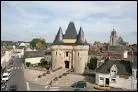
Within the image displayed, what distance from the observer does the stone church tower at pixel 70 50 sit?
39469 mm

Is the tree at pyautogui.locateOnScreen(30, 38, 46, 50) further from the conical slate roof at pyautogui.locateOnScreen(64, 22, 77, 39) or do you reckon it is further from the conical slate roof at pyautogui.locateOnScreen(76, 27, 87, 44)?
the conical slate roof at pyautogui.locateOnScreen(76, 27, 87, 44)

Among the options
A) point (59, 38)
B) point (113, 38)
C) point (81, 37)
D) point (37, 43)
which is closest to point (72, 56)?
point (81, 37)

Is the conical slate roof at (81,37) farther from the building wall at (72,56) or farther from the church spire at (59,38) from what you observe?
the church spire at (59,38)

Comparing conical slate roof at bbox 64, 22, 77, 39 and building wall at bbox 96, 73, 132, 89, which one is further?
conical slate roof at bbox 64, 22, 77, 39

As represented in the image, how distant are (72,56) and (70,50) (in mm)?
977

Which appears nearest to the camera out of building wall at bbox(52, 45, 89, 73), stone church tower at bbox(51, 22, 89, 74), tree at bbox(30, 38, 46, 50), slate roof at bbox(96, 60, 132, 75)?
slate roof at bbox(96, 60, 132, 75)

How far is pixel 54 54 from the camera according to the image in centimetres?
4075

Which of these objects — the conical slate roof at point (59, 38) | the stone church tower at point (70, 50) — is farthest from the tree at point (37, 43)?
the conical slate roof at point (59, 38)

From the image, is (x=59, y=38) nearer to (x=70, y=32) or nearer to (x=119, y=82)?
(x=70, y=32)

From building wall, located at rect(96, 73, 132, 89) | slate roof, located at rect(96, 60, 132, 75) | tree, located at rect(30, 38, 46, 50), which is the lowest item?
building wall, located at rect(96, 73, 132, 89)

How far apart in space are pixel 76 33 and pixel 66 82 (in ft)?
42.8

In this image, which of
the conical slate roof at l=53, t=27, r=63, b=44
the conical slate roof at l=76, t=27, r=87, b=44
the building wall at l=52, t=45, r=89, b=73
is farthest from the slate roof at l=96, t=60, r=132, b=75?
the conical slate roof at l=53, t=27, r=63, b=44

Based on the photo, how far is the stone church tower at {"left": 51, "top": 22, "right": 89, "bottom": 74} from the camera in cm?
3947

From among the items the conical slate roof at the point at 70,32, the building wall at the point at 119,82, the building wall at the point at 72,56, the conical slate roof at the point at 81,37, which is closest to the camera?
the building wall at the point at 119,82
